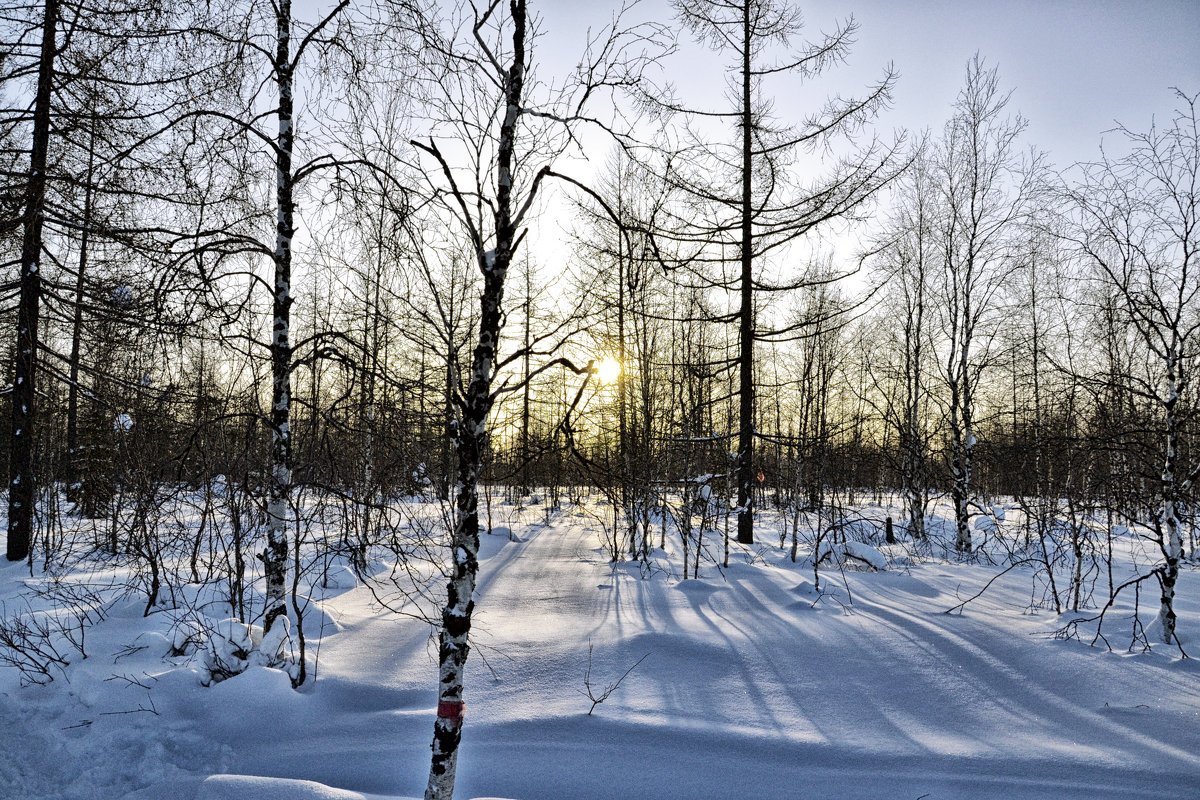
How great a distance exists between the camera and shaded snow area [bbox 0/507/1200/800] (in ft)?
12.6

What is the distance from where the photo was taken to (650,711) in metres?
4.58

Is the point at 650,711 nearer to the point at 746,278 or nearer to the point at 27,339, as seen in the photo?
the point at 746,278

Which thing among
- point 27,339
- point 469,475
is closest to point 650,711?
point 469,475

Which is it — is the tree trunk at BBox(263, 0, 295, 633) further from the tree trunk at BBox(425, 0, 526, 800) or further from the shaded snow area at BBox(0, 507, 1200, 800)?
the tree trunk at BBox(425, 0, 526, 800)

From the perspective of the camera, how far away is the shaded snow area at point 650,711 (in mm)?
3838

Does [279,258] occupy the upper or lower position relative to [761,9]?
lower

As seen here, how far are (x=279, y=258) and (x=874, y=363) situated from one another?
1583 cm

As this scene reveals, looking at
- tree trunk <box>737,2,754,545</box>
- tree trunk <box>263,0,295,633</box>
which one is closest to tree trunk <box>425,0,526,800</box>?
tree trunk <box>263,0,295,633</box>

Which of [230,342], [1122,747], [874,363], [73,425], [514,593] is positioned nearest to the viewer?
[1122,747]

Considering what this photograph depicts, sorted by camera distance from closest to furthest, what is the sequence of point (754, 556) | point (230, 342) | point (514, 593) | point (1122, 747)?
point (1122, 747), point (230, 342), point (514, 593), point (754, 556)

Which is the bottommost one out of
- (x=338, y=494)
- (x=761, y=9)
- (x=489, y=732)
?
(x=489, y=732)

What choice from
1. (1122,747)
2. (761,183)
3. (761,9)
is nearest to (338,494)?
(1122,747)

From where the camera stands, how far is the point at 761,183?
10.5 metres

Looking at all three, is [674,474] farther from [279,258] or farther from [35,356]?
[35,356]
